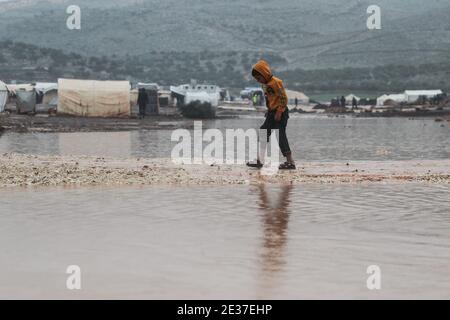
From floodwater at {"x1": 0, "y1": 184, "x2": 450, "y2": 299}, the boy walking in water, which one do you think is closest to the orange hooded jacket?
the boy walking in water

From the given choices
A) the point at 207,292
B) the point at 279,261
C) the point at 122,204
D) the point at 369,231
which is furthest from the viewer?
the point at 122,204

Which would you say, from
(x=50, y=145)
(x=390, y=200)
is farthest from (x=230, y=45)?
(x=390, y=200)

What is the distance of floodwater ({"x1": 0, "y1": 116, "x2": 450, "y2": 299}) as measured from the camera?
5.27 metres

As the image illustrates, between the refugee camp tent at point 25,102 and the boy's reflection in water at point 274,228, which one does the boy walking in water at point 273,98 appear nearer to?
the boy's reflection in water at point 274,228

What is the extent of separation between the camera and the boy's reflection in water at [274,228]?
597 centimetres

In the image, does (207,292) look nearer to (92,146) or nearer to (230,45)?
(92,146)

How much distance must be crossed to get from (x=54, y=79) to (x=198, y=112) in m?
64.1

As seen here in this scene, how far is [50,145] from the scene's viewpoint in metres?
21.2

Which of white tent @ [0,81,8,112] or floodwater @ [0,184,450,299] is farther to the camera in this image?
white tent @ [0,81,8,112]

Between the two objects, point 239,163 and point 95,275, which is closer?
point 95,275

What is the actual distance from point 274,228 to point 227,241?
2.64 ft

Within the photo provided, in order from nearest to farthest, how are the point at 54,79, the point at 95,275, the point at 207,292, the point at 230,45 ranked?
the point at 207,292 → the point at 95,275 → the point at 54,79 → the point at 230,45

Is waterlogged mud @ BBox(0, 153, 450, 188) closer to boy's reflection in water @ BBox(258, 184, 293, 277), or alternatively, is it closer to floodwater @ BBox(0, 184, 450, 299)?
floodwater @ BBox(0, 184, 450, 299)

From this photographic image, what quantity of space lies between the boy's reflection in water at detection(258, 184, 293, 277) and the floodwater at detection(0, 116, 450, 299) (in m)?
0.01
